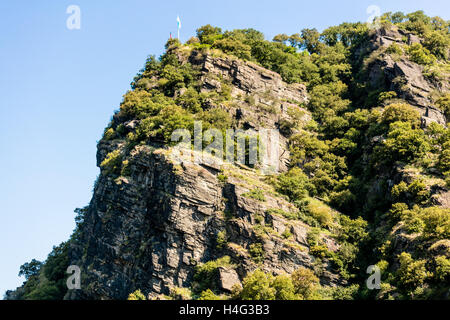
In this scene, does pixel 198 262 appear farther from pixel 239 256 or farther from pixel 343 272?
pixel 343 272

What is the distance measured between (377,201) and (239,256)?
1880cm

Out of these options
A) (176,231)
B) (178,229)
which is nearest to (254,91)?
(178,229)

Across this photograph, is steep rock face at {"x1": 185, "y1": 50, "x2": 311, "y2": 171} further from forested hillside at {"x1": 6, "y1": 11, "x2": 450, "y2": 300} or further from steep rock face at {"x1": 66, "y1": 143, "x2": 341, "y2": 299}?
steep rock face at {"x1": 66, "y1": 143, "x2": 341, "y2": 299}

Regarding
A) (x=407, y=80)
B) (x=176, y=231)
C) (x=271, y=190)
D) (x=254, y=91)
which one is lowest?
(x=176, y=231)

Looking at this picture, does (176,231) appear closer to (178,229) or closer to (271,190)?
(178,229)

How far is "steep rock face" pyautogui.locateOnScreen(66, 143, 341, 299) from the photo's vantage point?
5375 cm

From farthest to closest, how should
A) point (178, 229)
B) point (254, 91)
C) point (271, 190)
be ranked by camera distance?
point (254, 91)
point (271, 190)
point (178, 229)

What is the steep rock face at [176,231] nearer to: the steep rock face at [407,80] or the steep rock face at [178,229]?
the steep rock face at [178,229]

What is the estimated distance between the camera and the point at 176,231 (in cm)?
5619

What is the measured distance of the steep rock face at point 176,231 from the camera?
53750mm

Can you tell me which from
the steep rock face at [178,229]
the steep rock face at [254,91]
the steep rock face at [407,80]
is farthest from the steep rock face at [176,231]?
the steep rock face at [407,80]

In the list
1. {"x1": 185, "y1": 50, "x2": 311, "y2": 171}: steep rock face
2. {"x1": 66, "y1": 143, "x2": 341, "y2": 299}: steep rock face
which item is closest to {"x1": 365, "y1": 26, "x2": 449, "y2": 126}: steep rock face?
{"x1": 185, "y1": 50, "x2": 311, "y2": 171}: steep rock face

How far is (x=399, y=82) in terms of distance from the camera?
75750mm

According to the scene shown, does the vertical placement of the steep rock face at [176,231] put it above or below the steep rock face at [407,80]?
below
